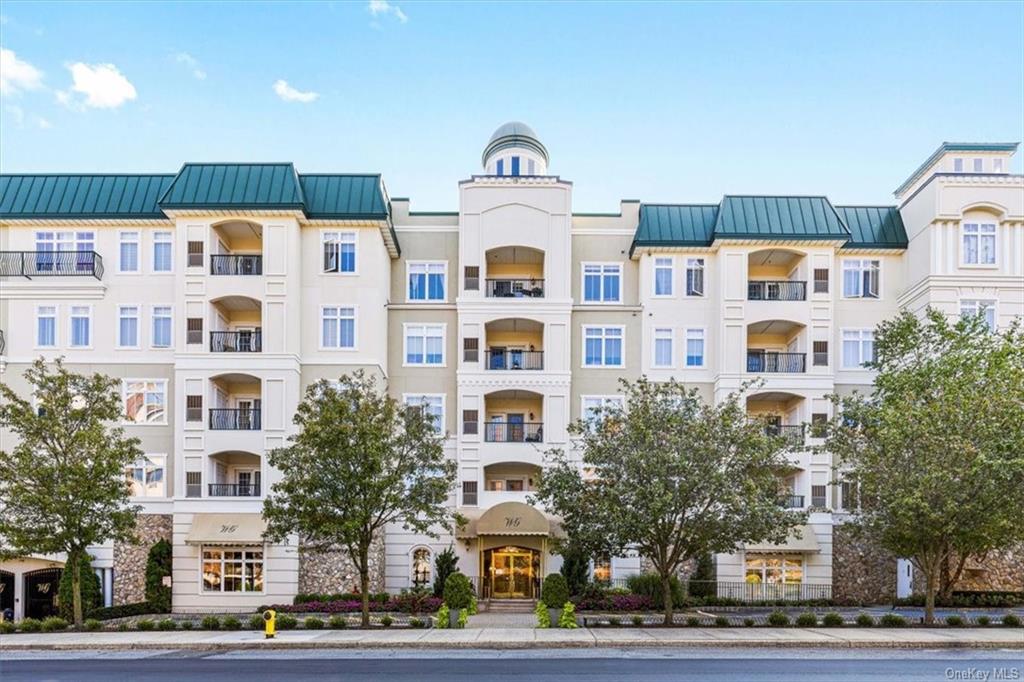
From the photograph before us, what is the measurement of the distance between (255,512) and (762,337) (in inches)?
877

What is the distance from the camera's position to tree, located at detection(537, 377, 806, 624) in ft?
72.9

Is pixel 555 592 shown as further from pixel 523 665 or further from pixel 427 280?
pixel 427 280

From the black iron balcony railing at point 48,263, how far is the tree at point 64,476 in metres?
8.19

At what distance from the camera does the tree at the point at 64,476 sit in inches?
911

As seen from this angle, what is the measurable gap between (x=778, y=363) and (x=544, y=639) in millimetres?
17634

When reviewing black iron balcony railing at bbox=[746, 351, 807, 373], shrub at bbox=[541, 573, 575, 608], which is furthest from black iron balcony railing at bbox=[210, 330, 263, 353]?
black iron balcony railing at bbox=[746, 351, 807, 373]

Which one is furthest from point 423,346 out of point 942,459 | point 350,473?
point 942,459

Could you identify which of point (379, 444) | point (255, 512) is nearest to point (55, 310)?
point (255, 512)

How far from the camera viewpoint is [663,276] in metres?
33.9

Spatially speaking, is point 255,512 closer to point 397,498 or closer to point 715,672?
point 397,498

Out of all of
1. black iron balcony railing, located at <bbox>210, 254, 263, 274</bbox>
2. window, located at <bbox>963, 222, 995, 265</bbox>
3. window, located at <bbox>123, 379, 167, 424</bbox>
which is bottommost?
window, located at <bbox>123, 379, 167, 424</bbox>

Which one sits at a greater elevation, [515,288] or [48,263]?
[48,263]

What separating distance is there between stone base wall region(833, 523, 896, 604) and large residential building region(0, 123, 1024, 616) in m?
0.09

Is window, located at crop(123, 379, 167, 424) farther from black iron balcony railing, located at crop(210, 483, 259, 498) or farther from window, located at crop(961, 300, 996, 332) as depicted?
window, located at crop(961, 300, 996, 332)
